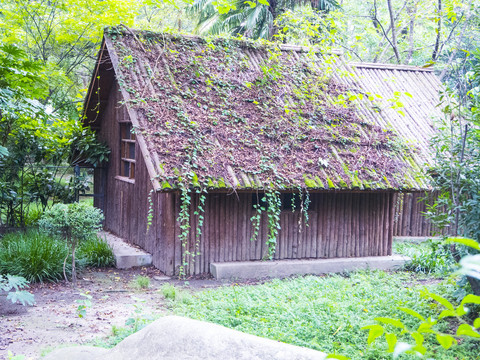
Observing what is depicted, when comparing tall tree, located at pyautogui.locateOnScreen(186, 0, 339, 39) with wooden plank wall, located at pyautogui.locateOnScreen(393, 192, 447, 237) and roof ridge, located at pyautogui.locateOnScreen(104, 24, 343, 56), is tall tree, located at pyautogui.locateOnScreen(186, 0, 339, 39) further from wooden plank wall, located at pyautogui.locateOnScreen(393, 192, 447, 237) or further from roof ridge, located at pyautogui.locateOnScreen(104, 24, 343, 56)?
wooden plank wall, located at pyautogui.locateOnScreen(393, 192, 447, 237)

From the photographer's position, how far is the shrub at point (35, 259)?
8.58m

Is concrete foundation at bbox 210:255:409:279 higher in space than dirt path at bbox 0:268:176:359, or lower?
higher

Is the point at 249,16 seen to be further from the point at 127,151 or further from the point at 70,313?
the point at 70,313

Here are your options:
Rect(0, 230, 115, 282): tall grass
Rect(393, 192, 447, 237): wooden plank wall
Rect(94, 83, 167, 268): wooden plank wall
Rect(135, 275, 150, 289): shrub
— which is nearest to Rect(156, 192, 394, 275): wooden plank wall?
Rect(94, 83, 167, 268): wooden plank wall

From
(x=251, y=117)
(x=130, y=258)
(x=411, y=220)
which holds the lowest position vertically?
(x=130, y=258)

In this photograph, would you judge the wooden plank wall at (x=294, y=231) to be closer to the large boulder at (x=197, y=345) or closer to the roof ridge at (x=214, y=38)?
the roof ridge at (x=214, y=38)

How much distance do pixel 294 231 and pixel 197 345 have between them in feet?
24.9

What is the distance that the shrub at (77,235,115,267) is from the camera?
9.96 meters

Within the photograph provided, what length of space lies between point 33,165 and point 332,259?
8255 millimetres

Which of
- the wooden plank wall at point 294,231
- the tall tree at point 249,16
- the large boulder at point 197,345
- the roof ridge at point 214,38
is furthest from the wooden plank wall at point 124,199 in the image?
the tall tree at point 249,16

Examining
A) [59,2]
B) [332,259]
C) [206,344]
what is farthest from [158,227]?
[59,2]

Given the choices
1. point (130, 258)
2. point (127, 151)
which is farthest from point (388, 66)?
point (130, 258)

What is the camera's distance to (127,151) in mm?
12039

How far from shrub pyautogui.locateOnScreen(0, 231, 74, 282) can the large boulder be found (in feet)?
19.7
